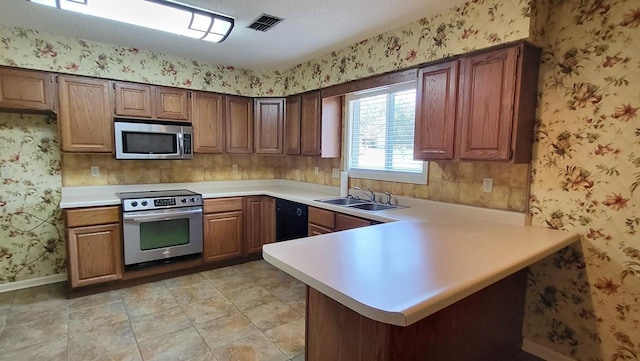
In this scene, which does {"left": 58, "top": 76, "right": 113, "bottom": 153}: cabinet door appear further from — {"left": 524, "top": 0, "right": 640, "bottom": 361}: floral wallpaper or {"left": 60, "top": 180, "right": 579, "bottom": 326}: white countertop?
{"left": 524, "top": 0, "right": 640, "bottom": 361}: floral wallpaper

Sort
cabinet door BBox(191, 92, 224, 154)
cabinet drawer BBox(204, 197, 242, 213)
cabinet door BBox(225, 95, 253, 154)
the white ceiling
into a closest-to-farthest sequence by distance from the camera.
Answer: the white ceiling → cabinet drawer BBox(204, 197, 242, 213) → cabinet door BBox(191, 92, 224, 154) → cabinet door BBox(225, 95, 253, 154)

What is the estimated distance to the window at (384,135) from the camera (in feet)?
9.66

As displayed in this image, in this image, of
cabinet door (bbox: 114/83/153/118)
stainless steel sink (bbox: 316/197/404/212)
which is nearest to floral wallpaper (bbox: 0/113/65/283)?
cabinet door (bbox: 114/83/153/118)

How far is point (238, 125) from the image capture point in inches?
159

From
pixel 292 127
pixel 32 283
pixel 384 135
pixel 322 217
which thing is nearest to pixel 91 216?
pixel 32 283

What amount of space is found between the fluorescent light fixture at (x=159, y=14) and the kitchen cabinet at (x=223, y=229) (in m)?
1.77

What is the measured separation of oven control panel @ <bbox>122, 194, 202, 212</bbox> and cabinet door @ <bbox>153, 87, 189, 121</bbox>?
3.02 ft

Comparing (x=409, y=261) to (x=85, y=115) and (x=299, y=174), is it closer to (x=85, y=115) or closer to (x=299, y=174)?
(x=299, y=174)

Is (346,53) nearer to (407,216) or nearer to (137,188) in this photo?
(407,216)

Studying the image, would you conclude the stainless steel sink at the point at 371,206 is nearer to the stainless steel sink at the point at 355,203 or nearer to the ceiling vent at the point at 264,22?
the stainless steel sink at the point at 355,203

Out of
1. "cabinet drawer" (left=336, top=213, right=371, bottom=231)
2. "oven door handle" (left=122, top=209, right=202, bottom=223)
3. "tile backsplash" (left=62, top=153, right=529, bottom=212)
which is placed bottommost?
"oven door handle" (left=122, top=209, right=202, bottom=223)

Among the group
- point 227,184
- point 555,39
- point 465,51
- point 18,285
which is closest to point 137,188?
point 227,184

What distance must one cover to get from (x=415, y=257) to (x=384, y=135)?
1920 mm

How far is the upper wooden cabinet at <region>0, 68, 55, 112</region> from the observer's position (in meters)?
2.78
